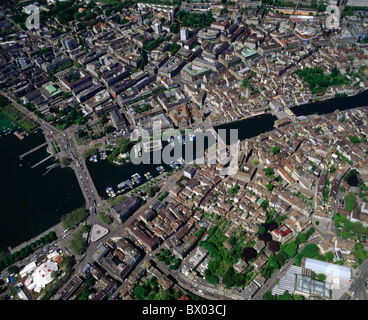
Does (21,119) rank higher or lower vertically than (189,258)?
higher

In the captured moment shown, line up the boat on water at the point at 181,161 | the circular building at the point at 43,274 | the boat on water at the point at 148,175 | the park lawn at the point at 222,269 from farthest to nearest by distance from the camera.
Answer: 1. the boat on water at the point at 181,161
2. the boat on water at the point at 148,175
3. the circular building at the point at 43,274
4. the park lawn at the point at 222,269

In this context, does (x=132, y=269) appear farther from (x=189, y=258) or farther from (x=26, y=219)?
(x=26, y=219)

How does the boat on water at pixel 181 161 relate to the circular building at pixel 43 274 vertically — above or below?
above

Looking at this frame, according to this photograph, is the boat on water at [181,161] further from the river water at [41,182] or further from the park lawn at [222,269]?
the park lawn at [222,269]

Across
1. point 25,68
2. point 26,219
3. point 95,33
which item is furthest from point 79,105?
point 95,33

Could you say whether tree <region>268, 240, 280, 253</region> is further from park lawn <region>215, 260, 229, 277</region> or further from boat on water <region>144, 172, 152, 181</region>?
boat on water <region>144, 172, 152, 181</region>

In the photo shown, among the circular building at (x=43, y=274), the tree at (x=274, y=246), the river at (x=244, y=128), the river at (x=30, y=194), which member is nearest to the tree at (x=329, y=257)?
the tree at (x=274, y=246)

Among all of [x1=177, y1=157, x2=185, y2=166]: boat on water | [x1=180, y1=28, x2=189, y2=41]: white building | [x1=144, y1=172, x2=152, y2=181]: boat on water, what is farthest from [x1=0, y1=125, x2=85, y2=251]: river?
[x1=180, y1=28, x2=189, y2=41]: white building

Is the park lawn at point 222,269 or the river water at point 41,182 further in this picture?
the river water at point 41,182
